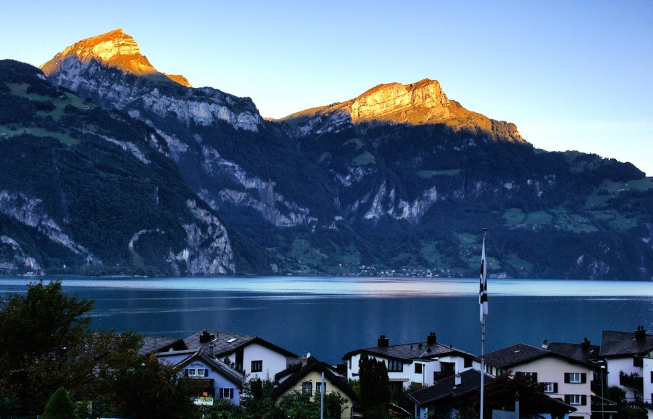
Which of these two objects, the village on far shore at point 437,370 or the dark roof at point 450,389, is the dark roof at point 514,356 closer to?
the village on far shore at point 437,370

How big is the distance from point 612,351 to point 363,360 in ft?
74.1

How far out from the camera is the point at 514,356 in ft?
177

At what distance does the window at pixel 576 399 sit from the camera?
5222 centimetres

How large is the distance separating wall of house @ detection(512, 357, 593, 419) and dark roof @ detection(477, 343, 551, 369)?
0.45m

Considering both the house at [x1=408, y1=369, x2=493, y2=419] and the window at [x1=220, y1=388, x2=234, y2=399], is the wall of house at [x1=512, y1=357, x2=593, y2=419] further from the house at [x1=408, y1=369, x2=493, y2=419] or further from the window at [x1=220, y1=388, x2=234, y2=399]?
the window at [x1=220, y1=388, x2=234, y2=399]

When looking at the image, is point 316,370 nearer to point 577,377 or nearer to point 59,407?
point 577,377

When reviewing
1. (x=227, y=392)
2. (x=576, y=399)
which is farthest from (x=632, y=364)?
(x=227, y=392)

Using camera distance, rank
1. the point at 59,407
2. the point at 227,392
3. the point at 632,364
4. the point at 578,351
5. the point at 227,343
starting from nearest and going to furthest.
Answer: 1. the point at 59,407
2. the point at 227,392
3. the point at 632,364
4. the point at 227,343
5. the point at 578,351

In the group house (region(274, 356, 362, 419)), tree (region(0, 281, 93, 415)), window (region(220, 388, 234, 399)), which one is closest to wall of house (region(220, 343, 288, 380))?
window (region(220, 388, 234, 399))

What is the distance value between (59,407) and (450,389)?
25.2m

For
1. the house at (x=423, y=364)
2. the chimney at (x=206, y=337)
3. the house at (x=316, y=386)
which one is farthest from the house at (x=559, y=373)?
the chimney at (x=206, y=337)

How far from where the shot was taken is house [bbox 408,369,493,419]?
46375 millimetres

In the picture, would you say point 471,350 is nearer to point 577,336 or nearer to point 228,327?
point 577,336

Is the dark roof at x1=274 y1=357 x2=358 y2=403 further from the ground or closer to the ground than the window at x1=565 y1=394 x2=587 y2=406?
further from the ground
